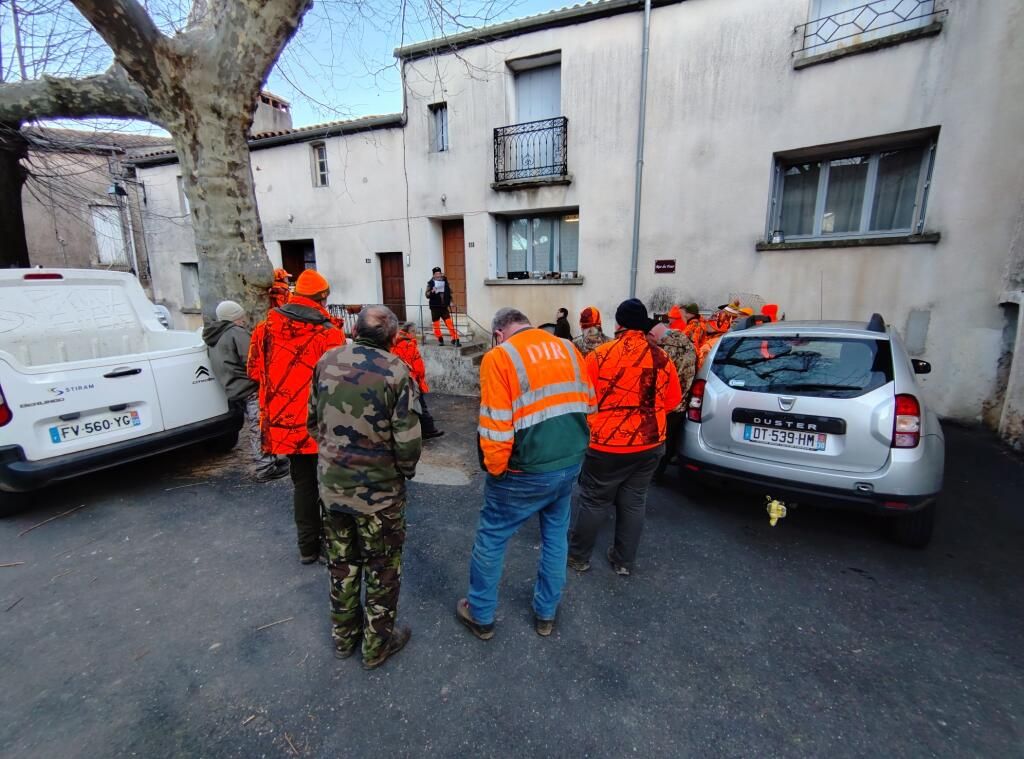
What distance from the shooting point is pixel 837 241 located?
269 inches

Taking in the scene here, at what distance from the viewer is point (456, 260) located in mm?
10867

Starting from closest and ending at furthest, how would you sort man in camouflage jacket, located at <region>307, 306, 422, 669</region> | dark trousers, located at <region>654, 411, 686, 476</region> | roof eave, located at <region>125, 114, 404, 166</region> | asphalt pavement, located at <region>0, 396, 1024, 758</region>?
asphalt pavement, located at <region>0, 396, 1024, 758</region>, man in camouflage jacket, located at <region>307, 306, 422, 669</region>, dark trousers, located at <region>654, 411, 686, 476</region>, roof eave, located at <region>125, 114, 404, 166</region>

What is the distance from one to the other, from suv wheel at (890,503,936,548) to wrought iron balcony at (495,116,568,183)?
7899 mm

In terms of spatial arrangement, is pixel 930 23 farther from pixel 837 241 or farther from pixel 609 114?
pixel 609 114

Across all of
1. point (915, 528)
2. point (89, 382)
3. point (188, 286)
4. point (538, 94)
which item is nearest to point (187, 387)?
point (89, 382)

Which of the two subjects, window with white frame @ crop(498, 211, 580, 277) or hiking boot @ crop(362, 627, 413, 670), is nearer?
hiking boot @ crop(362, 627, 413, 670)

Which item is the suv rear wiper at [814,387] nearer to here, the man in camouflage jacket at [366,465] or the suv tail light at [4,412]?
the man in camouflage jacket at [366,465]

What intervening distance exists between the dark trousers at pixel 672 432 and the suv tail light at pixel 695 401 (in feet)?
0.38

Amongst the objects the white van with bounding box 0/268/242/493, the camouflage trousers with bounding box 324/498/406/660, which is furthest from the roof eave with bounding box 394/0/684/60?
the camouflage trousers with bounding box 324/498/406/660

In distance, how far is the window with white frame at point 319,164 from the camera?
450 inches

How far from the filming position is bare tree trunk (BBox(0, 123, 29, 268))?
677 centimetres

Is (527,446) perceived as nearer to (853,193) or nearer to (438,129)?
(853,193)

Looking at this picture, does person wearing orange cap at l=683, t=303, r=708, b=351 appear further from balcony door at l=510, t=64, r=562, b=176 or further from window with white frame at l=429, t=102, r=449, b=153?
window with white frame at l=429, t=102, r=449, b=153

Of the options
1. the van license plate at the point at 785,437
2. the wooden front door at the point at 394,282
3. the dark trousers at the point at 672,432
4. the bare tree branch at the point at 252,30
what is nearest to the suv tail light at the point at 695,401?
the dark trousers at the point at 672,432
